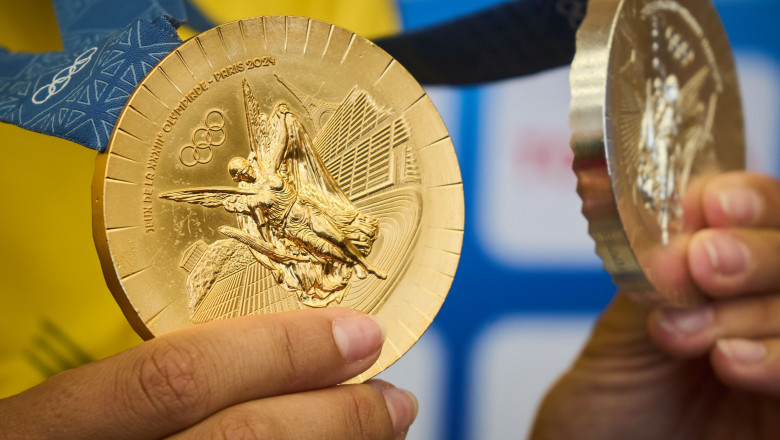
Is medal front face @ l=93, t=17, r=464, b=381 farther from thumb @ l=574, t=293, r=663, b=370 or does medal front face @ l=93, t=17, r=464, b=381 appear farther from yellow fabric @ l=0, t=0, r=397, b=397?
thumb @ l=574, t=293, r=663, b=370

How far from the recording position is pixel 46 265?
65cm

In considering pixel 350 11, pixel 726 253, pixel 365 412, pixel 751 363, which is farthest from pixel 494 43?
pixel 365 412

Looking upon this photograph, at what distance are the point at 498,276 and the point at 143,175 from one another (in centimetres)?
104

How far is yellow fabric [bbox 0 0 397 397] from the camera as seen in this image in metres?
0.62

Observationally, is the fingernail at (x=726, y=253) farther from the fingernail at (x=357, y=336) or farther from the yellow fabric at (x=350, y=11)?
the yellow fabric at (x=350, y=11)

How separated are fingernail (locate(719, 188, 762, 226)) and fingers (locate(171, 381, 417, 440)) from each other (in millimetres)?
525

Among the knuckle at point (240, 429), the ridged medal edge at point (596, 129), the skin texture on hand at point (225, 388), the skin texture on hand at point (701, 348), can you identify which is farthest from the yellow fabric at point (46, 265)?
the skin texture on hand at point (701, 348)

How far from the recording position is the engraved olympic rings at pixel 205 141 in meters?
0.47

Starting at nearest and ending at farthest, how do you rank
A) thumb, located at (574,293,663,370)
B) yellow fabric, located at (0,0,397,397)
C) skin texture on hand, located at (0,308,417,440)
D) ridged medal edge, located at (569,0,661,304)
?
skin texture on hand, located at (0,308,417,440), ridged medal edge, located at (569,0,661,304), yellow fabric, located at (0,0,397,397), thumb, located at (574,293,663,370)

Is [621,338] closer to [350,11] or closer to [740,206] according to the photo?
[740,206]

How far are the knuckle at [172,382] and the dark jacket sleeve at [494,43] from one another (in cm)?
77

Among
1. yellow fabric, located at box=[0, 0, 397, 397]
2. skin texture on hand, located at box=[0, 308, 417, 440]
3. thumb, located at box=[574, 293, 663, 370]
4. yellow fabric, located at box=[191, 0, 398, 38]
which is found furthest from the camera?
yellow fabric, located at box=[191, 0, 398, 38]

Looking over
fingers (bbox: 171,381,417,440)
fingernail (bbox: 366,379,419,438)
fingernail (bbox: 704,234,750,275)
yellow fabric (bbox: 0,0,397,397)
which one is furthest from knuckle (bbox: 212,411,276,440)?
fingernail (bbox: 704,234,750,275)

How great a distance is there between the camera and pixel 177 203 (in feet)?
1.53
